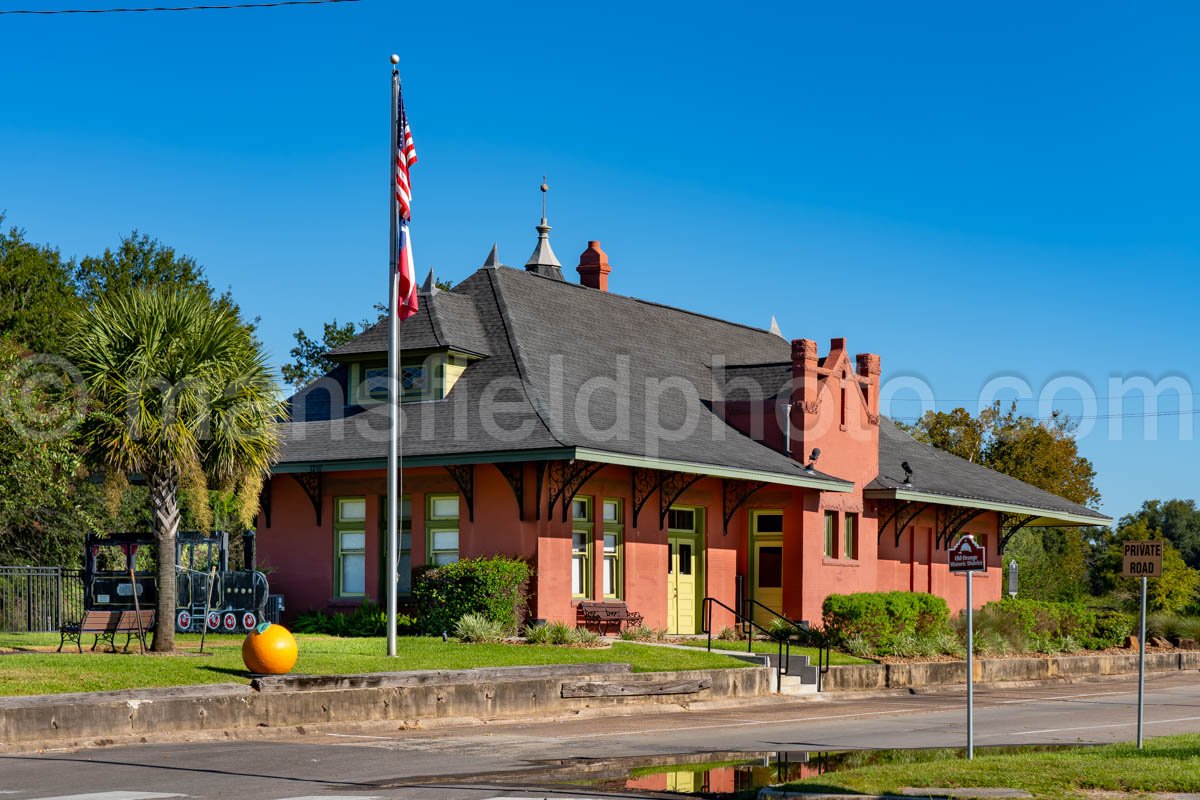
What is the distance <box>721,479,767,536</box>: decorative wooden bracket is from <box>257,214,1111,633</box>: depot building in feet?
0.15

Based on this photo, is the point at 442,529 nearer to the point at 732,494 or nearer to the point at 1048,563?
the point at 732,494

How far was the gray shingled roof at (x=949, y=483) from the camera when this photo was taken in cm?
3728

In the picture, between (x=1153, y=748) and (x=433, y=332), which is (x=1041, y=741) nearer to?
(x=1153, y=748)

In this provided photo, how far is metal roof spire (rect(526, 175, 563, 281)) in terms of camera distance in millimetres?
42631

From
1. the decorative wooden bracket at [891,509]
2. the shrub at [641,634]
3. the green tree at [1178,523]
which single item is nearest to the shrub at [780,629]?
the shrub at [641,634]

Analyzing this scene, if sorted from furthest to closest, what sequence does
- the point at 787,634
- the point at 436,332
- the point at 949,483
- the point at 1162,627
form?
the point at 1162,627 < the point at 949,483 < the point at 436,332 < the point at 787,634

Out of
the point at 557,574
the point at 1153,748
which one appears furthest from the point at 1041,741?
the point at 557,574

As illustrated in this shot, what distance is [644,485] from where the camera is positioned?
97.7 feet

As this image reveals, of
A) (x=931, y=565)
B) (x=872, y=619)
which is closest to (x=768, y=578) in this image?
(x=872, y=619)

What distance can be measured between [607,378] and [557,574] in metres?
5.82

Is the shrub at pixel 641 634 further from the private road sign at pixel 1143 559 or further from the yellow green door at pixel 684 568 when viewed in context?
the private road sign at pixel 1143 559

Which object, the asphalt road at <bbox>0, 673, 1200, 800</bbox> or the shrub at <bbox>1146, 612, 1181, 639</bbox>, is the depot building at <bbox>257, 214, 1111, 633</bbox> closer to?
the asphalt road at <bbox>0, 673, 1200, 800</bbox>

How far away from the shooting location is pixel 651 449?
28.2 m

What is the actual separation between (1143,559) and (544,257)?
2802 centimetres
